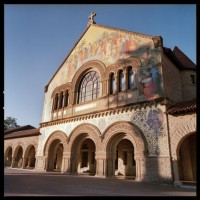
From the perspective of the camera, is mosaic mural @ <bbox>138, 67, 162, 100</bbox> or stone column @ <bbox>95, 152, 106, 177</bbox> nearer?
mosaic mural @ <bbox>138, 67, 162, 100</bbox>

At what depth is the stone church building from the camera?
10.1 metres

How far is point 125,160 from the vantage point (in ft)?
55.9

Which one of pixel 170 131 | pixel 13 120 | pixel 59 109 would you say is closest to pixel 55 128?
pixel 59 109

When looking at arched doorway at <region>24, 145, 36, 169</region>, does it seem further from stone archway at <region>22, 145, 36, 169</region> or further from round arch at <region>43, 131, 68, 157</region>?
round arch at <region>43, 131, 68, 157</region>

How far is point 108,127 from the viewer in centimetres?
1259

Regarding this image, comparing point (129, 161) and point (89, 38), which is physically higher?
point (89, 38)

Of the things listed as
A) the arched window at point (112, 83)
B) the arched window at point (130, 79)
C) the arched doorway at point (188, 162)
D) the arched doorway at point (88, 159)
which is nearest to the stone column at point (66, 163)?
the arched doorway at point (88, 159)

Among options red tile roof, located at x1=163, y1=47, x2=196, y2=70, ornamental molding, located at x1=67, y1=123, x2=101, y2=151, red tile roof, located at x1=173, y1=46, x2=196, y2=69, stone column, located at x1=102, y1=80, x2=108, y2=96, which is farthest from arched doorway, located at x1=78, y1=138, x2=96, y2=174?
red tile roof, located at x1=173, y1=46, x2=196, y2=69

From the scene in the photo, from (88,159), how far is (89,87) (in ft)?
24.8

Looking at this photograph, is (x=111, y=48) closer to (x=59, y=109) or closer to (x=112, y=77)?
(x=112, y=77)

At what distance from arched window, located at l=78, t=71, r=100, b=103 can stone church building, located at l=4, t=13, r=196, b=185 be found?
0.29ft

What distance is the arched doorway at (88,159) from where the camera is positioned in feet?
59.4

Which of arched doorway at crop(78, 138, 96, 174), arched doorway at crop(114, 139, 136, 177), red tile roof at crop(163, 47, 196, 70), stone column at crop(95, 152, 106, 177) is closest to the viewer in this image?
stone column at crop(95, 152, 106, 177)

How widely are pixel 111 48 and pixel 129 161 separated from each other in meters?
9.93
